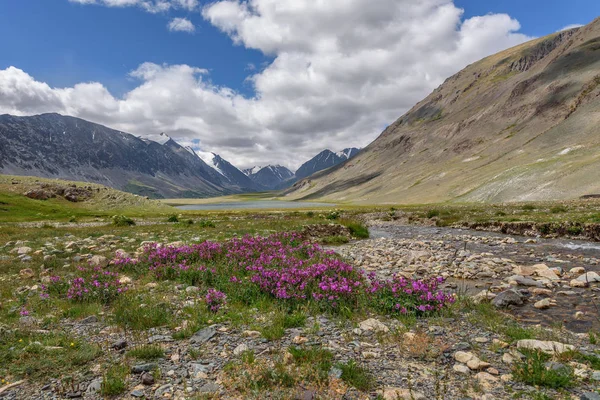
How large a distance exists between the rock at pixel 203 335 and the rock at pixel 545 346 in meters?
6.28

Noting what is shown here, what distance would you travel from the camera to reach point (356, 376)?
512cm

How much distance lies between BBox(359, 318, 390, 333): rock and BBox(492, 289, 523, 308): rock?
3884mm

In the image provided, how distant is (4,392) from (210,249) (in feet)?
30.0

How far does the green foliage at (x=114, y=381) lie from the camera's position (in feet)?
16.2

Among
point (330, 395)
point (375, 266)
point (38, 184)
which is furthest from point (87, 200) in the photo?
point (330, 395)

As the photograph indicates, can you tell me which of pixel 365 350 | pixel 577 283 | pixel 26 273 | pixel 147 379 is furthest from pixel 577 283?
pixel 26 273

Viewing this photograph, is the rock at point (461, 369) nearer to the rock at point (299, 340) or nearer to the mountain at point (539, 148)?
the rock at point (299, 340)

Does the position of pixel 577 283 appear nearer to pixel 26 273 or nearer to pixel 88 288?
pixel 88 288

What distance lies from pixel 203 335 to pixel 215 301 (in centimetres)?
182

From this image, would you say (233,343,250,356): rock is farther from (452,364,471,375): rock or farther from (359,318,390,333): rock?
(452,364,471,375): rock

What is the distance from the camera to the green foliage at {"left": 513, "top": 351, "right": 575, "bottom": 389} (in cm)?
479

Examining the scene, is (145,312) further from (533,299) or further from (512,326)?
(533,299)

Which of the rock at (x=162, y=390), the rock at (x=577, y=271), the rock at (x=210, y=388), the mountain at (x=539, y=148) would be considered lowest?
the rock at (x=162, y=390)

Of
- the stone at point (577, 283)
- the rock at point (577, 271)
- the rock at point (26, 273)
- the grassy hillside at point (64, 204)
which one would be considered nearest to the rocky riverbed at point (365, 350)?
the stone at point (577, 283)
